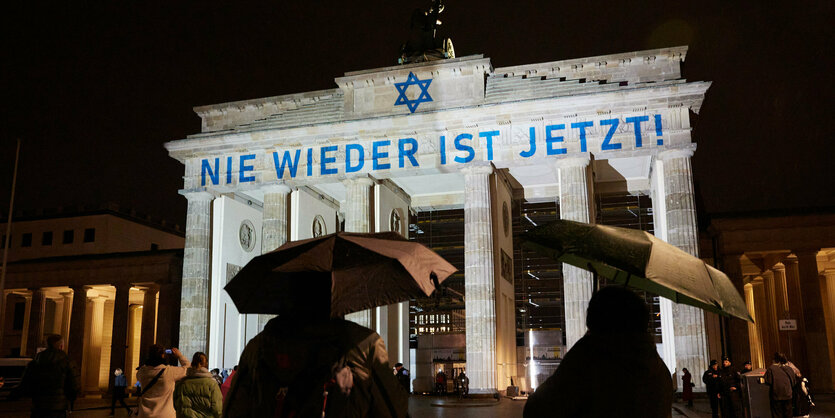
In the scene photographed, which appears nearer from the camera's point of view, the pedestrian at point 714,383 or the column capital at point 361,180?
the pedestrian at point 714,383

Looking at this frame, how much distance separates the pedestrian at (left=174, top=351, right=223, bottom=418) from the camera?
720cm

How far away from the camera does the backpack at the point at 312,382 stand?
380 cm

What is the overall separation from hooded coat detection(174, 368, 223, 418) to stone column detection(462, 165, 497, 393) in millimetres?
20180

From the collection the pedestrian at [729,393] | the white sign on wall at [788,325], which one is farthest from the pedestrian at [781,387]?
the white sign on wall at [788,325]

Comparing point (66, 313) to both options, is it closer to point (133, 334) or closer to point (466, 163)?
point (133, 334)

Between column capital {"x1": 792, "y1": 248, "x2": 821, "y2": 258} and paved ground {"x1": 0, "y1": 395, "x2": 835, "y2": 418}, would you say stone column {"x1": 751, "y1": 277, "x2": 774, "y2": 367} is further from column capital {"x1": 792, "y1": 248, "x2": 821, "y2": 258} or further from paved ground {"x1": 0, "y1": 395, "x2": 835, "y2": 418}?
paved ground {"x1": 0, "y1": 395, "x2": 835, "y2": 418}

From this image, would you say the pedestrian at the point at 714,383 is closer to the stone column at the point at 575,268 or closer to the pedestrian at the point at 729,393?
the pedestrian at the point at 729,393

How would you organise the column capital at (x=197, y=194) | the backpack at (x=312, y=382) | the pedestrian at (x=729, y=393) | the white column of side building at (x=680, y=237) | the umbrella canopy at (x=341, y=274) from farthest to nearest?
1. the column capital at (x=197, y=194)
2. the white column of side building at (x=680, y=237)
3. the pedestrian at (x=729, y=393)
4. the umbrella canopy at (x=341, y=274)
5. the backpack at (x=312, y=382)

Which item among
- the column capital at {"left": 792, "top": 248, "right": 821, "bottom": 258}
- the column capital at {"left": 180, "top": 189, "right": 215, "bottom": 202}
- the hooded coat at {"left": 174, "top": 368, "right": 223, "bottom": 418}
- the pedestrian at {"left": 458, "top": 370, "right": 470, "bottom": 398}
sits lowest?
the pedestrian at {"left": 458, "top": 370, "right": 470, "bottom": 398}

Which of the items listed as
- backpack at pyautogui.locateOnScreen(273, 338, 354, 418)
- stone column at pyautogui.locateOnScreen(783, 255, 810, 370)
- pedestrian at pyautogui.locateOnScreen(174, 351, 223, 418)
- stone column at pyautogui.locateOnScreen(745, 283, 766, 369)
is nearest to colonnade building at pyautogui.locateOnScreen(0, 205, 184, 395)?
stone column at pyautogui.locateOnScreen(783, 255, 810, 370)

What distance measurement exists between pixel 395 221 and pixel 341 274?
29.3 meters

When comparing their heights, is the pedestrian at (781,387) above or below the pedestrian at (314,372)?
below

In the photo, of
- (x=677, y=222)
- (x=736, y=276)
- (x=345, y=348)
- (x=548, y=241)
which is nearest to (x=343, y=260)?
(x=345, y=348)

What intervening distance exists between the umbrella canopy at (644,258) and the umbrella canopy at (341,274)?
2.92ft
